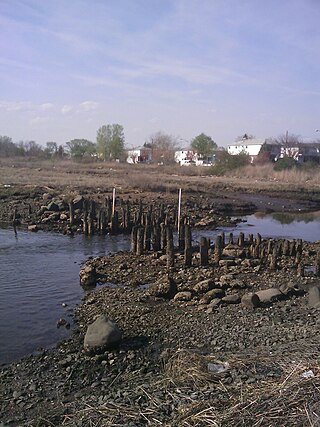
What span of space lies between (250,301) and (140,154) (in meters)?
114

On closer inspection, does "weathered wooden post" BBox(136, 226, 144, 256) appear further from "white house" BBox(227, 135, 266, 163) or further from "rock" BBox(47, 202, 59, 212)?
"white house" BBox(227, 135, 266, 163)

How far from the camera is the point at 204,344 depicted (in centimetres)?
1041

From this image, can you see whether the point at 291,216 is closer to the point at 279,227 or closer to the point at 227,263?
the point at 279,227

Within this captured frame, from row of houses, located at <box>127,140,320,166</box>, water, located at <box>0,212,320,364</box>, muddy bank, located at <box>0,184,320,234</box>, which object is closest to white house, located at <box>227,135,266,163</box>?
row of houses, located at <box>127,140,320,166</box>

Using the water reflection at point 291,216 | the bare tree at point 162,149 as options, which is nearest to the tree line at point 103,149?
the bare tree at point 162,149

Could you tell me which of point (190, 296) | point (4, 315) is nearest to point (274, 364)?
point (190, 296)

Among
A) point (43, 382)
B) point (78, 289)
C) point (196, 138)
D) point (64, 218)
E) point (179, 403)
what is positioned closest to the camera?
point (179, 403)

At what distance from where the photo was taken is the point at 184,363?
8422 millimetres

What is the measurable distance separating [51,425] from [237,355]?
3728mm

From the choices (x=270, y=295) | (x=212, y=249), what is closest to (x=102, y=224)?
(x=212, y=249)

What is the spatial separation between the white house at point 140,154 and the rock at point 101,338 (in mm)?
103528

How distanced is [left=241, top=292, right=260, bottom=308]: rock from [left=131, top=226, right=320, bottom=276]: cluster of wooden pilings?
4.48m

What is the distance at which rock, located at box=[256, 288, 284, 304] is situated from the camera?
43.4 ft

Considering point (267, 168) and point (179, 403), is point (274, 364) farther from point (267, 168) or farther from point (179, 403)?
point (267, 168)
